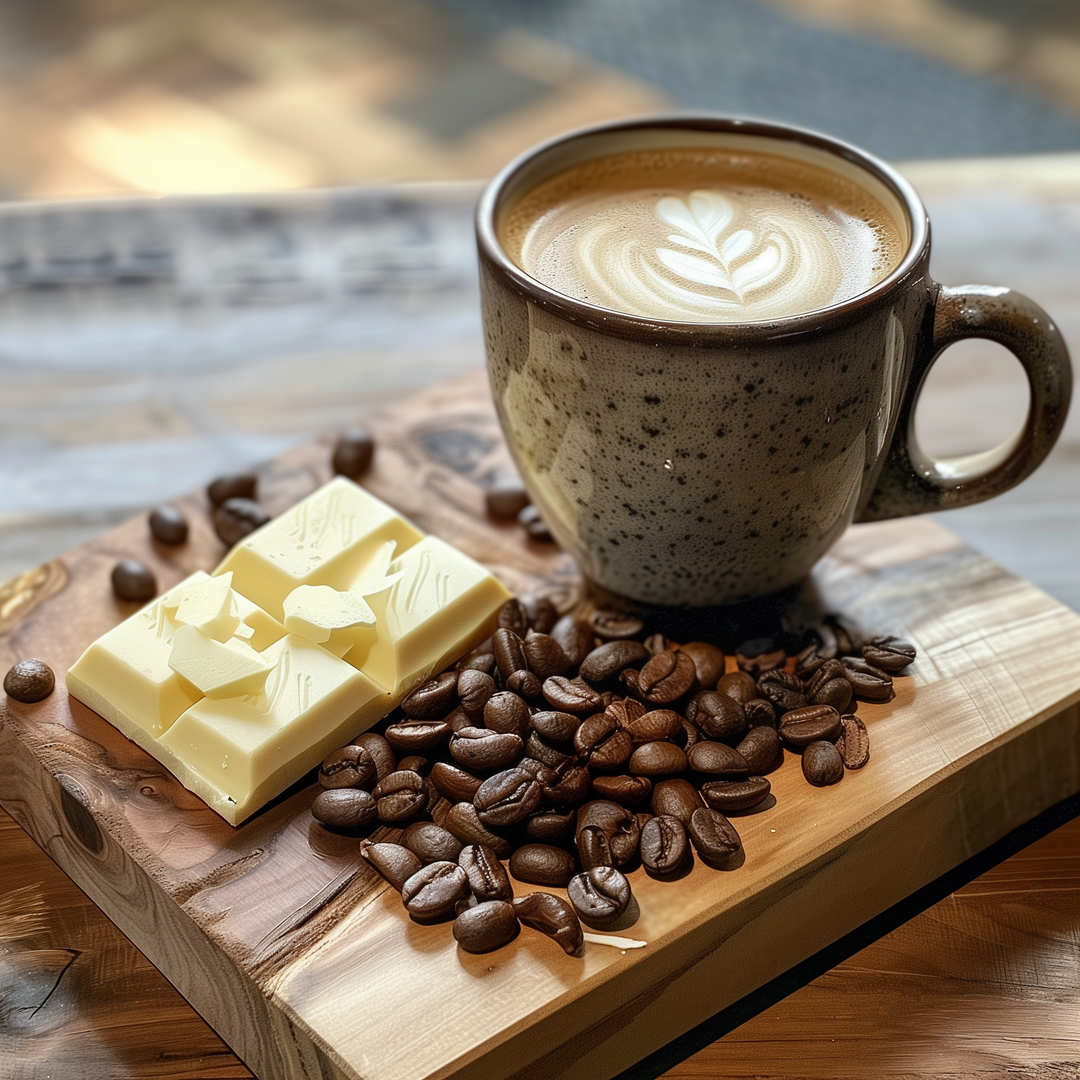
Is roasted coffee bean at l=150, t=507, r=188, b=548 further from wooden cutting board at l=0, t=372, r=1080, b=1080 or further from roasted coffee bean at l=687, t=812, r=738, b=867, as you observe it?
roasted coffee bean at l=687, t=812, r=738, b=867

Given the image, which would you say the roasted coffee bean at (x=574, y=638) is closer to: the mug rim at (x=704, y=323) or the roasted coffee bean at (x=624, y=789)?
the roasted coffee bean at (x=624, y=789)

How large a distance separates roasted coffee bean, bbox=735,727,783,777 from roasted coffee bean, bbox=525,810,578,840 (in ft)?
0.53

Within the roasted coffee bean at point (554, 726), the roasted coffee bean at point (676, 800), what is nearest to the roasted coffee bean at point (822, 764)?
the roasted coffee bean at point (676, 800)

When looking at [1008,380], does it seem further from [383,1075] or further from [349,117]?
[349,117]

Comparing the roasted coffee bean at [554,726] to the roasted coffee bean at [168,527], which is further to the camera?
the roasted coffee bean at [168,527]

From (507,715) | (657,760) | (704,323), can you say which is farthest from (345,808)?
(704,323)

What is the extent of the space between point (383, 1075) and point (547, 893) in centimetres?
18

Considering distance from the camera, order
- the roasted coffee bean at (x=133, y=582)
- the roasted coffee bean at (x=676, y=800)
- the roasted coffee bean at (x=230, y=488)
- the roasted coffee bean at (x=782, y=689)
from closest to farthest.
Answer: the roasted coffee bean at (x=676, y=800)
the roasted coffee bean at (x=782, y=689)
the roasted coffee bean at (x=133, y=582)
the roasted coffee bean at (x=230, y=488)

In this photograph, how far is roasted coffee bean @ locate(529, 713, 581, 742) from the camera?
110cm

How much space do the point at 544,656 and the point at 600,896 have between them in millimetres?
246

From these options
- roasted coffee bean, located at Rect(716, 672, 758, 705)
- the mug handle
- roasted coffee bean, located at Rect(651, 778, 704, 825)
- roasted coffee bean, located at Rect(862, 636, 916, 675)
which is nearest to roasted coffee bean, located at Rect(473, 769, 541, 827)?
roasted coffee bean, located at Rect(651, 778, 704, 825)

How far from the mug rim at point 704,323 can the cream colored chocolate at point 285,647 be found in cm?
30

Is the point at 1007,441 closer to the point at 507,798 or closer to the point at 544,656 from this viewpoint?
the point at 544,656

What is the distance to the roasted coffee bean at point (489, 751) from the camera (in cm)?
109
